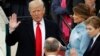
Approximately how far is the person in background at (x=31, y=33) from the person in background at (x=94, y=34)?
69 cm

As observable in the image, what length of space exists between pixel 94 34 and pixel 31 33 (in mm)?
1051

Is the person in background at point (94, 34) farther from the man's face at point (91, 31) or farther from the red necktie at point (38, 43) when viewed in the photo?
the red necktie at point (38, 43)

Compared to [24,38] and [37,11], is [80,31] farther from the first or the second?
[24,38]

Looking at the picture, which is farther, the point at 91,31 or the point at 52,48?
the point at 91,31

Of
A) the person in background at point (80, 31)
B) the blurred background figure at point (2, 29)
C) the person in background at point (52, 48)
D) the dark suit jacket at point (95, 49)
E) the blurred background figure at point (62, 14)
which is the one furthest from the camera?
the blurred background figure at point (62, 14)

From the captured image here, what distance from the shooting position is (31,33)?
6738mm

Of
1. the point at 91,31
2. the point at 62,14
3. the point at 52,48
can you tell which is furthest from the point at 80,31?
the point at 62,14

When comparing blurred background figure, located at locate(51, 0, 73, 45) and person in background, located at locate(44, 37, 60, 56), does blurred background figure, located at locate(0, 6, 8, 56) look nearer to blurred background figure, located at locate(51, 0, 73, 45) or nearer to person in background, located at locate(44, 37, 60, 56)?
blurred background figure, located at locate(51, 0, 73, 45)

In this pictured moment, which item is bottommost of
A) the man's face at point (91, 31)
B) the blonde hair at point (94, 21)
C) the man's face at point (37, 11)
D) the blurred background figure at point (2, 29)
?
the blurred background figure at point (2, 29)

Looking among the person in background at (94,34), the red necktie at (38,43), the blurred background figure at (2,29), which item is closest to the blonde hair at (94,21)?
the person in background at (94,34)

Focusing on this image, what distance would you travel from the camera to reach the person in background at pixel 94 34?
6.09 m

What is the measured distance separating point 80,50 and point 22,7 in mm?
3371

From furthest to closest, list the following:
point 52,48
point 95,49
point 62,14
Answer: point 62,14 → point 95,49 → point 52,48

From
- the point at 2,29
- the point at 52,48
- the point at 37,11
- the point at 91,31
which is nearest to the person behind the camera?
the point at 52,48
